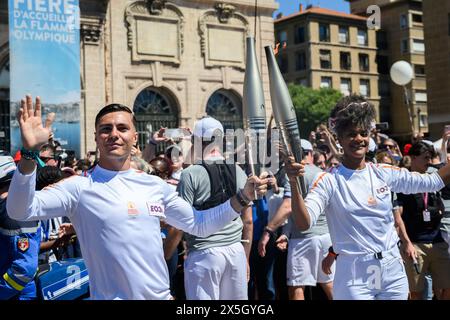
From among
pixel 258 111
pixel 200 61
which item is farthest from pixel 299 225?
pixel 200 61

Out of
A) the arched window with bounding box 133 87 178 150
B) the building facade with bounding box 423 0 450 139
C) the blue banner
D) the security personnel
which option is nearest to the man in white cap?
the security personnel

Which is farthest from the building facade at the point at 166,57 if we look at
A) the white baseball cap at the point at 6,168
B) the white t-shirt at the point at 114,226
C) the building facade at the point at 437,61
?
the white t-shirt at the point at 114,226

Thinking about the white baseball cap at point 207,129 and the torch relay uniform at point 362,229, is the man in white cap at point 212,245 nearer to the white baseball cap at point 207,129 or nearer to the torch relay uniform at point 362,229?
the white baseball cap at point 207,129

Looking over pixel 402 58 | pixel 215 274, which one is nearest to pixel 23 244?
pixel 215 274

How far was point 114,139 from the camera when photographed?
3.44 meters

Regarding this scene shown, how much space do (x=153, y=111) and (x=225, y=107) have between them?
12.2ft

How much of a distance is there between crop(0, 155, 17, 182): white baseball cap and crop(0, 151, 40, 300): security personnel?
0.18 meters

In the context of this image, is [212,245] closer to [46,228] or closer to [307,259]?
[46,228]

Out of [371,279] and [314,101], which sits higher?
[314,101]

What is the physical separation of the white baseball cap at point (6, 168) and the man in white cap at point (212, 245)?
137cm

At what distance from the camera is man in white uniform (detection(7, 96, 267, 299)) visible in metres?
3.05

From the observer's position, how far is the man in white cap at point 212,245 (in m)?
5.07

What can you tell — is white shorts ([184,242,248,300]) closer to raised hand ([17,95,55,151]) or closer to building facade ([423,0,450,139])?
raised hand ([17,95,55,151])
